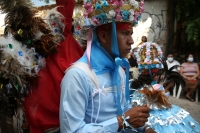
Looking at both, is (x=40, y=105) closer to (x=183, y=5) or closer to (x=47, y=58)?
A: (x=47, y=58)

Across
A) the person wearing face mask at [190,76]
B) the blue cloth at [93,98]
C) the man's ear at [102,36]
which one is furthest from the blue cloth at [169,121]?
the person wearing face mask at [190,76]

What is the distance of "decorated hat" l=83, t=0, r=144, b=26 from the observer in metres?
1.64

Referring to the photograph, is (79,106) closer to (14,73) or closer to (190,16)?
(14,73)

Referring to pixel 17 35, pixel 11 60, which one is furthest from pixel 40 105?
pixel 17 35

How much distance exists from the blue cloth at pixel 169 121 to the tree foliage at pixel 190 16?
19.1ft

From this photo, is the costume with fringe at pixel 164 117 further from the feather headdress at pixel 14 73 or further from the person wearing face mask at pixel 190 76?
the person wearing face mask at pixel 190 76

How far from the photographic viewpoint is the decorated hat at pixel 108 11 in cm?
164

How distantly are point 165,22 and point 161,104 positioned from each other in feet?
24.5

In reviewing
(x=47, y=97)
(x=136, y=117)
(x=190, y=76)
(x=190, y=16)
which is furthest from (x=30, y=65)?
(x=190, y=16)

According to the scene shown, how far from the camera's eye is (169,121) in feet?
11.6

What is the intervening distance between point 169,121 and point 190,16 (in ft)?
22.3

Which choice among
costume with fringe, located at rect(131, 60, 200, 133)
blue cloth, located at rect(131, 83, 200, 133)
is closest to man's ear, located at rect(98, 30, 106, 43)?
costume with fringe, located at rect(131, 60, 200, 133)

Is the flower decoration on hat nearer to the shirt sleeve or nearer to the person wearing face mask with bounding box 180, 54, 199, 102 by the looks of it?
the person wearing face mask with bounding box 180, 54, 199, 102

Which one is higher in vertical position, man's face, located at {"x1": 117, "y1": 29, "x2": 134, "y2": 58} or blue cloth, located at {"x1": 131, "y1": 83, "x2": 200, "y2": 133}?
man's face, located at {"x1": 117, "y1": 29, "x2": 134, "y2": 58}
